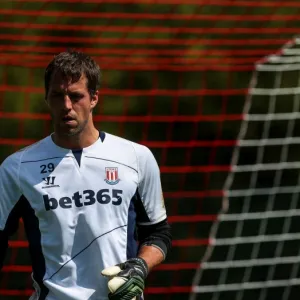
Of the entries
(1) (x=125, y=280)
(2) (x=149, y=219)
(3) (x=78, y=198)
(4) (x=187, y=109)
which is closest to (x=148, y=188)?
(2) (x=149, y=219)

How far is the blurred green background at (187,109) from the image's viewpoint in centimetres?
820

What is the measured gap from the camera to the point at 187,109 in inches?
344

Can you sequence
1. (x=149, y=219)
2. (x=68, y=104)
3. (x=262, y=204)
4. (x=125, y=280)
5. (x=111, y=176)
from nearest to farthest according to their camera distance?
1. (x=125, y=280)
2. (x=68, y=104)
3. (x=111, y=176)
4. (x=149, y=219)
5. (x=262, y=204)

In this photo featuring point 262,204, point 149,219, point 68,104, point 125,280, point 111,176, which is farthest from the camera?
point 262,204

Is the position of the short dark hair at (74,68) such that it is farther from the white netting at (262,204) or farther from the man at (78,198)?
the white netting at (262,204)

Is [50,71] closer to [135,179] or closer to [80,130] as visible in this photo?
[80,130]

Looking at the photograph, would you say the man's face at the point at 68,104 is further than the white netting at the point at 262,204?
No

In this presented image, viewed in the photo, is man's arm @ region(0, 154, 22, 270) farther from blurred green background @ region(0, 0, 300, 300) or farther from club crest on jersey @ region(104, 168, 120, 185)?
blurred green background @ region(0, 0, 300, 300)

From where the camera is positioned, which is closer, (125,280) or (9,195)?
(125,280)

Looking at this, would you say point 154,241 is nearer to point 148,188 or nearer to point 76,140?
point 148,188

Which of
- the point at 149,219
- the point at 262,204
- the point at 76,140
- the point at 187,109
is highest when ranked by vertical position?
the point at 76,140

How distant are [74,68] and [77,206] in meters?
0.48

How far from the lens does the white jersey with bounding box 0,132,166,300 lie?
4.06 m

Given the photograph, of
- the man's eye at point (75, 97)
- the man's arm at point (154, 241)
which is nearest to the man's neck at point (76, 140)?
the man's eye at point (75, 97)
